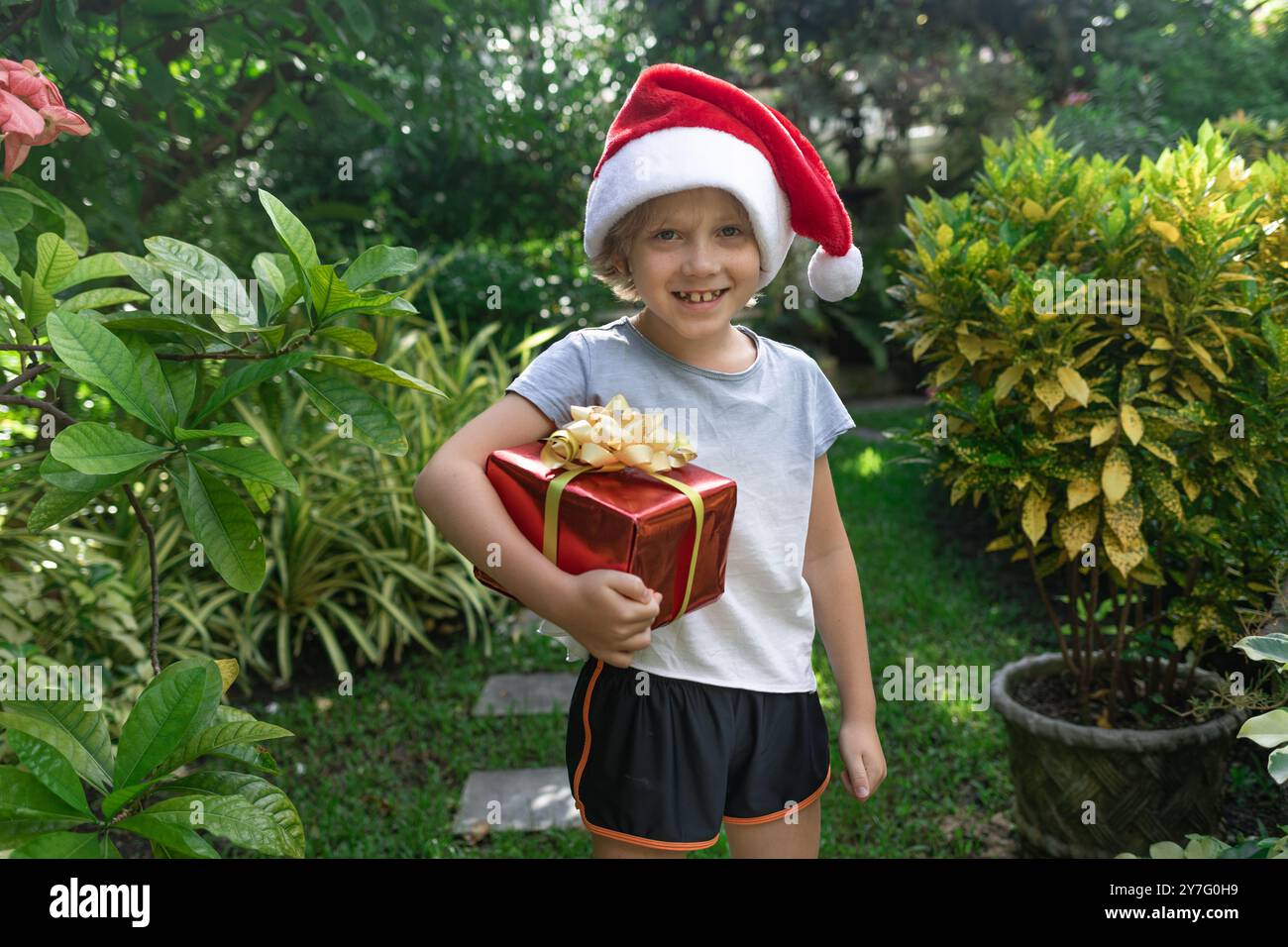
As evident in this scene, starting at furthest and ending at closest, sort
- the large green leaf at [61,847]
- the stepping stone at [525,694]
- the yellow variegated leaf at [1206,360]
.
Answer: the stepping stone at [525,694] < the yellow variegated leaf at [1206,360] < the large green leaf at [61,847]

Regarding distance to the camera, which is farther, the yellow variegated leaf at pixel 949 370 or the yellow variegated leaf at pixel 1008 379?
the yellow variegated leaf at pixel 949 370

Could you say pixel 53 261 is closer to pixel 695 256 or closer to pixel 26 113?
pixel 26 113

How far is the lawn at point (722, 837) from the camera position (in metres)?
2.65

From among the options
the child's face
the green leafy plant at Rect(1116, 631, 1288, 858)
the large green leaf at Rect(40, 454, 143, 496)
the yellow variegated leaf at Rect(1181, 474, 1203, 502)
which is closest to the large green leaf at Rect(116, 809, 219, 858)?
the large green leaf at Rect(40, 454, 143, 496)

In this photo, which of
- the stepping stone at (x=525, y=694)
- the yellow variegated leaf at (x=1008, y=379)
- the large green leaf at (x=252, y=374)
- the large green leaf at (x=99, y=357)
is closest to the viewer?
the large green leaf at (x=99, y=357)

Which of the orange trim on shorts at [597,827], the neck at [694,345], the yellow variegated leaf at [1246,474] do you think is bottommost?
the orange trim on shorts at [597,827]

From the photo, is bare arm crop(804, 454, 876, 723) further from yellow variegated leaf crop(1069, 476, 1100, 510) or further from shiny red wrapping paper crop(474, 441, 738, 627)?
yellow variegated leaf crop(1069, 476, 1100, 510)

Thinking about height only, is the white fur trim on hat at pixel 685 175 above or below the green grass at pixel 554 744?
above

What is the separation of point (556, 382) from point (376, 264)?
0.31 meters

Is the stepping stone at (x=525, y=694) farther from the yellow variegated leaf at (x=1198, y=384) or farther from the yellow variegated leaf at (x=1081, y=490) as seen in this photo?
the yellow variegated leaf at (x=1198, y=384)

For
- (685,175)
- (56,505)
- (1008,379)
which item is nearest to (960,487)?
(1008,379)

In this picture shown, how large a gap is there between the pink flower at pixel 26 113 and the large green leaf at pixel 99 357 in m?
0.27

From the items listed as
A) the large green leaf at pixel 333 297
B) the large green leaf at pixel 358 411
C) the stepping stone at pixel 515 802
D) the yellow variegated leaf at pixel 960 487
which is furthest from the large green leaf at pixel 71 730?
the yellow variegated leaf at pixel 960 487
